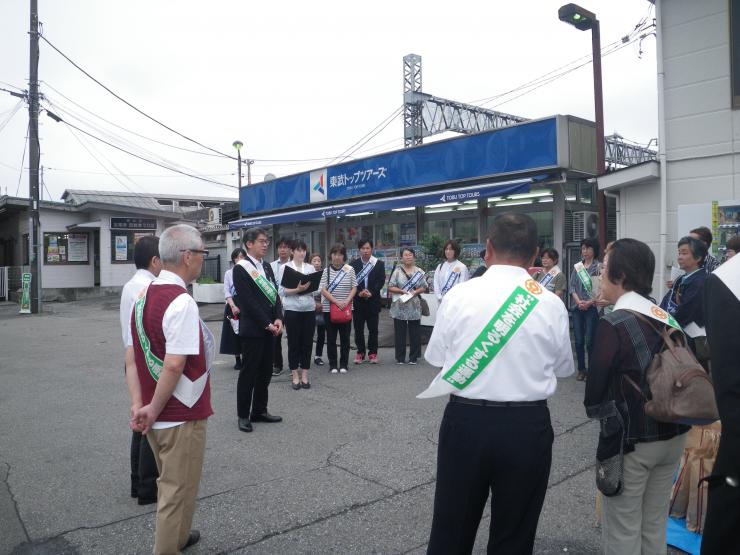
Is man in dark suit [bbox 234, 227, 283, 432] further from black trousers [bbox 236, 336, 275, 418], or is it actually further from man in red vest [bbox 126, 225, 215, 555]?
man in red vest [bbox 126, 225, 215, 555]

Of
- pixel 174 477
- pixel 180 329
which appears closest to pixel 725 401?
pixel 180 329

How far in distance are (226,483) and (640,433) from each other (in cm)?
287

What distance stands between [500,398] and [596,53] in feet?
30.4

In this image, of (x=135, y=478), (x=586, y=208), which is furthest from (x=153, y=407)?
(x=586, y=208)

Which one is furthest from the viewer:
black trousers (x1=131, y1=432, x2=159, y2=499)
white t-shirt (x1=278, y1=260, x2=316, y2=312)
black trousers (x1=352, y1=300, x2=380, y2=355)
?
black trousers (x1=352, y1=300, x2=380, y2=355)

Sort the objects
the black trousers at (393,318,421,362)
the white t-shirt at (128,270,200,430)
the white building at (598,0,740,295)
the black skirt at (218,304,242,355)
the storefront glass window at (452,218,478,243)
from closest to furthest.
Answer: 1. the white t-shirt at (128,270,200,430)
2. the white building at (598,0,740,295)
3. the black skirt at (218,304,242,355)
4. the black trousers at (393,318,421,362)
5. the storefront glass window at (452,218,478,243)

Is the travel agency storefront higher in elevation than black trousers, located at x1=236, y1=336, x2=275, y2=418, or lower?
higher

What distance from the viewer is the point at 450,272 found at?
868cm

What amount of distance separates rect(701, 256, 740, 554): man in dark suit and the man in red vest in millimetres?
2193

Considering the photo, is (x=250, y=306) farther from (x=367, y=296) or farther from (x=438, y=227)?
(x=438, y=227)

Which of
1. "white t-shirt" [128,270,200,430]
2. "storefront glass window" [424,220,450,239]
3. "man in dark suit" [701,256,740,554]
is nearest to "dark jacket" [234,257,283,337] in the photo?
"white t-shirt" [128,270,200,430]

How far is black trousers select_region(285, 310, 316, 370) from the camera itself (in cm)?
704

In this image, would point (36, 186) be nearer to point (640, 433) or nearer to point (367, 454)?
point (367, 454)

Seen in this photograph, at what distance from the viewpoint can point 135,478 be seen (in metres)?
3.96
